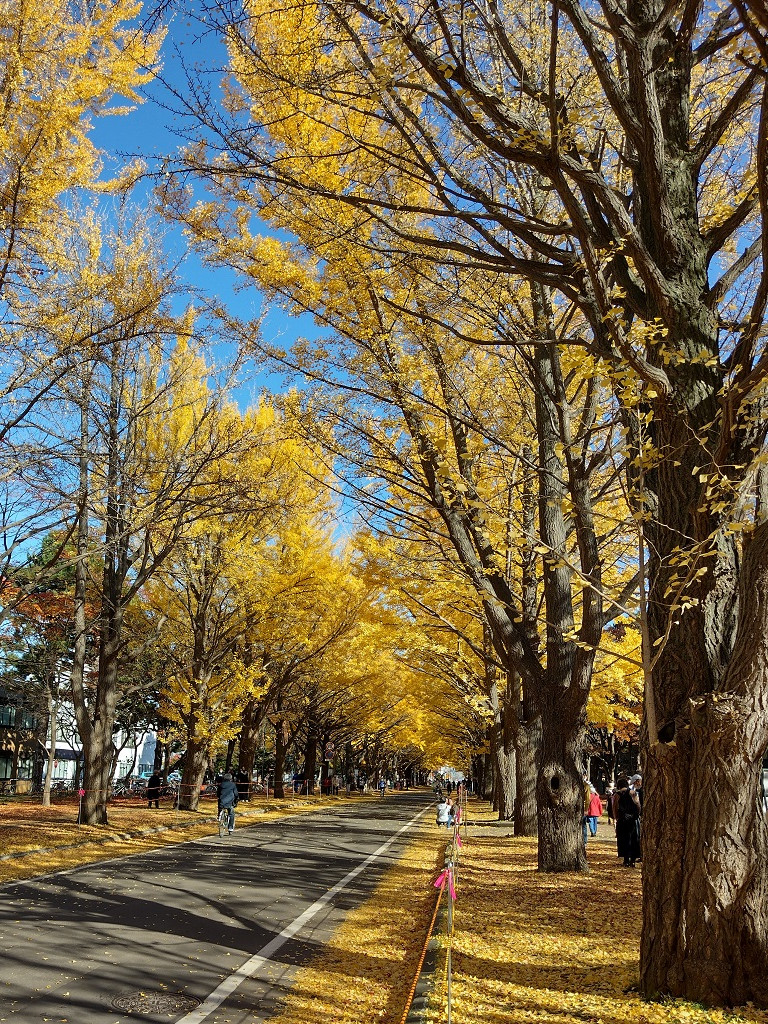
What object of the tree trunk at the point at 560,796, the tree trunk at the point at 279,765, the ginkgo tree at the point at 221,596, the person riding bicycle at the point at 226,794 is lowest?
the tree trunk at the point at 279,765

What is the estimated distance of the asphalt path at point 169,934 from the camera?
551cm

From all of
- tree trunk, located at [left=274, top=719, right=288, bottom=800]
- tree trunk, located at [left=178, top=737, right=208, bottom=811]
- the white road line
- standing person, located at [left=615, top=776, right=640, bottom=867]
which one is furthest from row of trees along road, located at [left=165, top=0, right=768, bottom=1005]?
tree trunk, located at [left=274, top=719, right=288, bottom=800]

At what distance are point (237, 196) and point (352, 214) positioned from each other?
1.36 metres

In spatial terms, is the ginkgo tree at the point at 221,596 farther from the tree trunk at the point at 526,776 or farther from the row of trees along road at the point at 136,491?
the tree trunk at the point at 526,776

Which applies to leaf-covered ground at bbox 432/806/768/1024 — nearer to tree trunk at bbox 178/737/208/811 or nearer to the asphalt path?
the asphalt path

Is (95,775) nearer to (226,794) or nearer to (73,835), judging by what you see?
(73,835)

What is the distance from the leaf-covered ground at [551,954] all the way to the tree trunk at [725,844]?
0.20 metres

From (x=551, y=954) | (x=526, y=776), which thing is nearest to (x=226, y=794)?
(x=526, y=776)

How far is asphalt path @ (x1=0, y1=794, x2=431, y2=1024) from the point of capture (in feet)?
18.1

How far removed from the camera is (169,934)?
764 cm

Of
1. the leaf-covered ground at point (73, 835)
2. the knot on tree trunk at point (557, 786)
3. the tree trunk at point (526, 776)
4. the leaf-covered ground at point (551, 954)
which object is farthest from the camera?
the tree trunk at point (526, 776)

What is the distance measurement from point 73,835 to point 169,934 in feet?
28.7

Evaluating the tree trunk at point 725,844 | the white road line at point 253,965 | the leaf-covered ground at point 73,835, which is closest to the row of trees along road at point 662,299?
the tree trunk at point 725,844

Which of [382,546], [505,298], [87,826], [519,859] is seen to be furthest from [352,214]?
[87,826]
